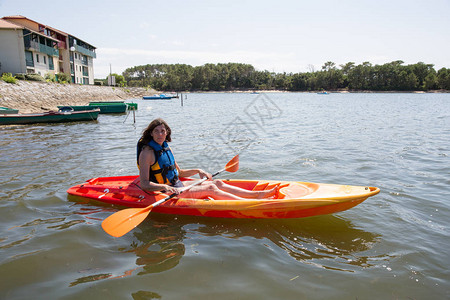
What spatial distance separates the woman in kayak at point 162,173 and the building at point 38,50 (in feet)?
98.2

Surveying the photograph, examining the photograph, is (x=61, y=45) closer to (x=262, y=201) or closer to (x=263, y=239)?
(x=262, y=201)

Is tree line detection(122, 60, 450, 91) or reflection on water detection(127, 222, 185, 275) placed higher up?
tree line detection(122, 60, 450, 91)

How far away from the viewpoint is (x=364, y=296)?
2.79m

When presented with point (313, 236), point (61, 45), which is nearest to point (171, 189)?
point (313, 236)

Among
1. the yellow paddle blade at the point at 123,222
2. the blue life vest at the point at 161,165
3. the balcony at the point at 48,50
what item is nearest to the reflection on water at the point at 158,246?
the yellow paddle blade at the point at 123,222

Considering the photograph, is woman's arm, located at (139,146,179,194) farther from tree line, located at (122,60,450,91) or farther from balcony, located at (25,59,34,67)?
tree line, located at (122,60,450,91)

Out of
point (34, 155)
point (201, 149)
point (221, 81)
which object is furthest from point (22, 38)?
point (221, 81)

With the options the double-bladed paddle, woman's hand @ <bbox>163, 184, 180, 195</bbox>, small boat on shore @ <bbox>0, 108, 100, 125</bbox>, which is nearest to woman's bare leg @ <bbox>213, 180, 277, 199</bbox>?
woman's hand @ <bbox>163, 184, 180, 195</bbox>

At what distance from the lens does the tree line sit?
80750mm

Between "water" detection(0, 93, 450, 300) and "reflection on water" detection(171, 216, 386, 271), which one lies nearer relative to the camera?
"water" detection(0, 93, 450, 300)

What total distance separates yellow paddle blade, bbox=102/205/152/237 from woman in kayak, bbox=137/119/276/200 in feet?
1.34

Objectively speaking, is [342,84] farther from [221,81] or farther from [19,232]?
[19,232]

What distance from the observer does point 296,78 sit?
9488 cm

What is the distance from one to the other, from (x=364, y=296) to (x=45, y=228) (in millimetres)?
4053
